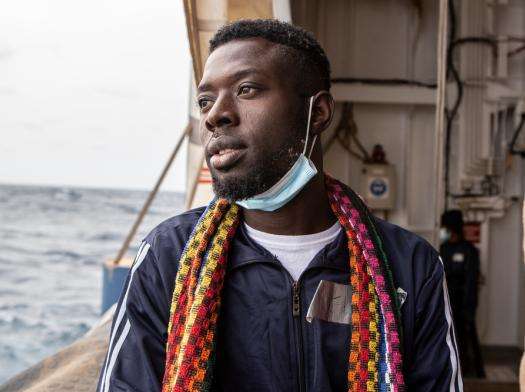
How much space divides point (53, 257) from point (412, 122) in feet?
69.6

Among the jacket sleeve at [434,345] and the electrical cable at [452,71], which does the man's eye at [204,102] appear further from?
the electrical cable at [452,71]

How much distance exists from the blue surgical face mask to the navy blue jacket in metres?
0.10

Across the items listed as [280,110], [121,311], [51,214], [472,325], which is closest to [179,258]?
[121,311]

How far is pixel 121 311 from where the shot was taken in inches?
53.2

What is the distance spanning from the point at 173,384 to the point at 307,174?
1.75 feet

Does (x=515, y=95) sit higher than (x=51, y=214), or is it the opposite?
(x=515, y=95)

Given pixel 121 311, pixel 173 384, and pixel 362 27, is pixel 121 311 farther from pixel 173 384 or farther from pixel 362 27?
pixel 362 27

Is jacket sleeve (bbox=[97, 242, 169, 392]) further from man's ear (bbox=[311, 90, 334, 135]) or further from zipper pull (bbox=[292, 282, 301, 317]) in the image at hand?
man's ear (bbox=[311, 90, 334, 135])

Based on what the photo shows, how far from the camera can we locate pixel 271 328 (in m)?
1.36

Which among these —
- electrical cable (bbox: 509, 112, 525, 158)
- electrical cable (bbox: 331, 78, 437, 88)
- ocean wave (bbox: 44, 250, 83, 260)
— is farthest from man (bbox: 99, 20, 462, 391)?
ocean wave (bbox: 44, 250, 83, 260)

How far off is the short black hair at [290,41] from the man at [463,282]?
4.11 m

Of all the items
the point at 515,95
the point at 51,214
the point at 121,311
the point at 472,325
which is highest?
the point at 121,311

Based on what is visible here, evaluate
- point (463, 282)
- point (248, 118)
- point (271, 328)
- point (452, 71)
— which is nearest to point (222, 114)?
point (248, 118)

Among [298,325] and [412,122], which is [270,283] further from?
[412,122]
